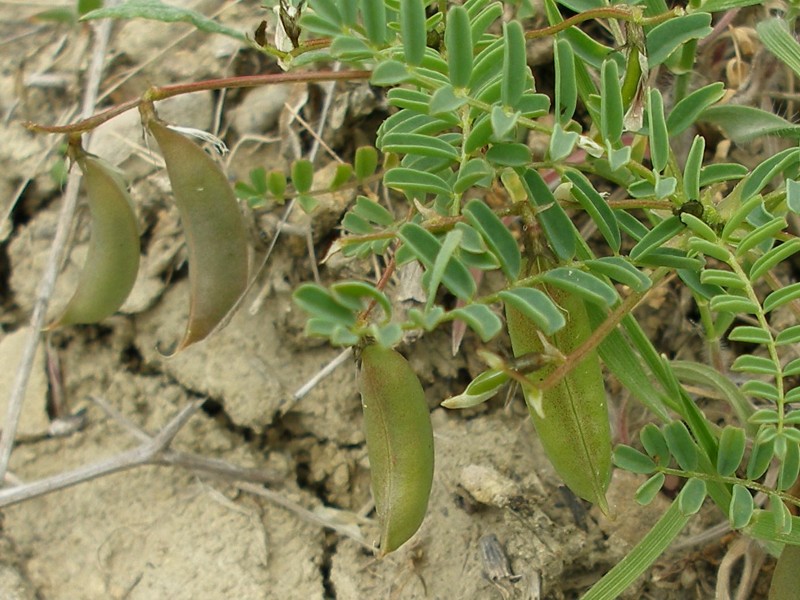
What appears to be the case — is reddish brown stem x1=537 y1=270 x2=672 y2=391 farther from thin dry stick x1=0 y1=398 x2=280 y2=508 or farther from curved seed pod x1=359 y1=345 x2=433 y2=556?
thin dry stick x1=0 y1=398 x2=280 y2=508

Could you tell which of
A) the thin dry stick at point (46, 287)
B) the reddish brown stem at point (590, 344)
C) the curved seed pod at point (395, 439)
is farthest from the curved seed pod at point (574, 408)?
the thin dry stick at point (46, 287)

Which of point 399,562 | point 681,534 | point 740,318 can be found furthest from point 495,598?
point 740,318

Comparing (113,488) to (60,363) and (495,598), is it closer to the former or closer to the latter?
(60,363)

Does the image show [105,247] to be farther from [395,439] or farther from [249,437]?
[395,439]

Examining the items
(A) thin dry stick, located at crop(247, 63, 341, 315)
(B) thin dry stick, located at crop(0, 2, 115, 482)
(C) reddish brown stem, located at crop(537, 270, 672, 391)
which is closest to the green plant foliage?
(A) thin dry stick, located at crop(247, 63, 341, 315)

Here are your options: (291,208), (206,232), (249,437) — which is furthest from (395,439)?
(291,208)
